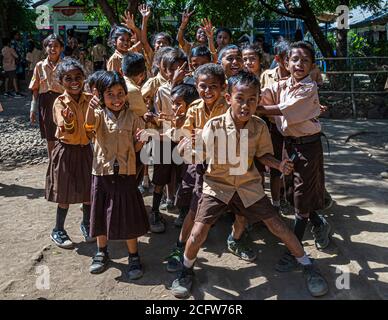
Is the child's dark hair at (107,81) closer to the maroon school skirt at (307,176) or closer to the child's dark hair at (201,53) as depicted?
the child's dark hair at (201,53)

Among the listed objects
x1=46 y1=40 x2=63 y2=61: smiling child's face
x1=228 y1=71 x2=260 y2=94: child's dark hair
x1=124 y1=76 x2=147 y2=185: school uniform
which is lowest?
x1=124 y1=76 x2=147 y2=185: school uniform

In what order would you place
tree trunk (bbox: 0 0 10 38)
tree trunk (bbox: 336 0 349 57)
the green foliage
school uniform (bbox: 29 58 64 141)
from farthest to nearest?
1. the green foliage
2. tree trunk (bbox: 0 0 10 38)
3. tree trunk (bbox: 336 0 349 57)
4. school uniform (bbox: 29 58 64 141)

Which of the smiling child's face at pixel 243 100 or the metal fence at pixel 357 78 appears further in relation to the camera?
the metal fence at pixel 357 78

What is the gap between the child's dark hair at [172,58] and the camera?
381cm

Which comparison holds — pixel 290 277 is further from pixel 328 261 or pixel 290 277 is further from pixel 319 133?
pixel 319 133

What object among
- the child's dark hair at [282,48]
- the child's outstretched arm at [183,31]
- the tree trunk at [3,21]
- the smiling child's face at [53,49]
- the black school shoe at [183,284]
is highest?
the tree trunk at [3,21]

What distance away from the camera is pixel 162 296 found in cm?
305

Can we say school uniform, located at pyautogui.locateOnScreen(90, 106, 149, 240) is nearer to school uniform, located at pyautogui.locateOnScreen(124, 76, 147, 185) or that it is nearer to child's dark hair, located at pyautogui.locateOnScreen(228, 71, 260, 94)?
school uniform, located at pyautogui.locateOnScreen(124, 76, 147, 185)

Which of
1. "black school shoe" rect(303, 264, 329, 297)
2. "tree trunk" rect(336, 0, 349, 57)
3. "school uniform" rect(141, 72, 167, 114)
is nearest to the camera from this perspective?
"black school shoe" rect(303, 264, 329, 297)

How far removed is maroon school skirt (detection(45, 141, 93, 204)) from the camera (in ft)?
12.3

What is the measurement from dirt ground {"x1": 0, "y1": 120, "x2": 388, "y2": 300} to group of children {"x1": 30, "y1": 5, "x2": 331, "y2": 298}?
108mm

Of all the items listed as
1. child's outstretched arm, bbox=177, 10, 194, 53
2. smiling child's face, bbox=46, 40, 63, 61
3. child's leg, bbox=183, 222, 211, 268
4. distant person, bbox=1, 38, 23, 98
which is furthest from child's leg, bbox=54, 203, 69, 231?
distant person, bbox=1, 38, 23, 98

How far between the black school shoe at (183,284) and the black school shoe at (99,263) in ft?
1.96

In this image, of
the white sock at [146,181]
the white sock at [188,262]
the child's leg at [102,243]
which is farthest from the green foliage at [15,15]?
the white sock at [188,262]
